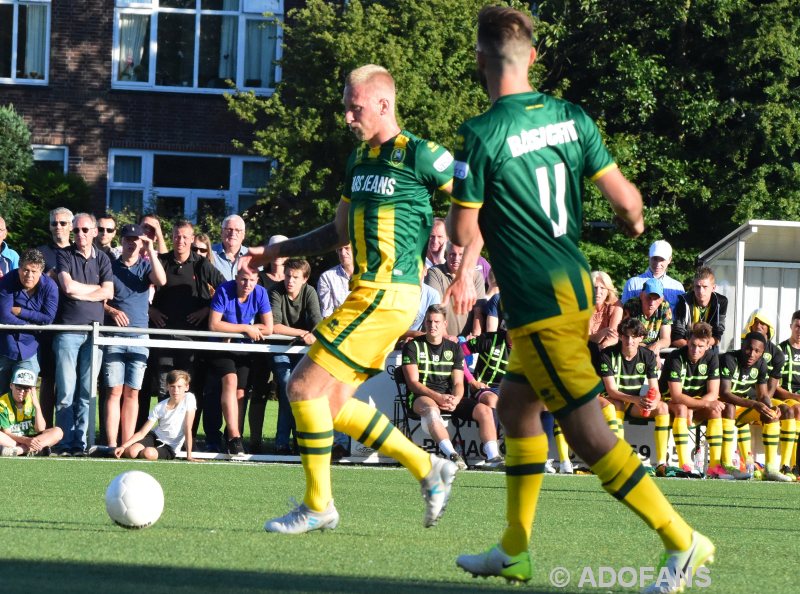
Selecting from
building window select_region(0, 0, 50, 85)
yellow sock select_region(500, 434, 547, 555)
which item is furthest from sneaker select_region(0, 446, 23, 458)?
building window select_region(0, 0, 50, 85)

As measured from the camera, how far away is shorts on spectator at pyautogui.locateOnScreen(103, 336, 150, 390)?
44.2ft

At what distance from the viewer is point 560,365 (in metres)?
5.27

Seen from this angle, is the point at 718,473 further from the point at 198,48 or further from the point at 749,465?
the point at 198,48

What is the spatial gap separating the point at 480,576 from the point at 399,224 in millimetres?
2147

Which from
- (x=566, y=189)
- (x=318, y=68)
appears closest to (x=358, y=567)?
(x=566, y=189)

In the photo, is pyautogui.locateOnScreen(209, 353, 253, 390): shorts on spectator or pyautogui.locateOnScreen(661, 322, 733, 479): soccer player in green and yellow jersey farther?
pyautogui.locateOnScreen(661, 322, 733, 479): soccer player in green and yellow jersey

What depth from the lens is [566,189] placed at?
5.43m

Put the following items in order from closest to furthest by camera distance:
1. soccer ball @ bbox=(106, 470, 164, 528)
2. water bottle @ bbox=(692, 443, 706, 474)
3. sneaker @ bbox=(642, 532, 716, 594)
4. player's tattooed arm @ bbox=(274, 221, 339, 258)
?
sneaker @ bbox=(642, 532, 716, 594) < soccer ball @ bbox=(106, 470, 164, 528) < player's tattooed arm @ bbox=(274, 221, 339, 258) < water bottle @ bbox=(692, 443, 706, 474)

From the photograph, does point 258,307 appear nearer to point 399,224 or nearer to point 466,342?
point 466,342

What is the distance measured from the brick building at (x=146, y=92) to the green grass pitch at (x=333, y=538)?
20.1m

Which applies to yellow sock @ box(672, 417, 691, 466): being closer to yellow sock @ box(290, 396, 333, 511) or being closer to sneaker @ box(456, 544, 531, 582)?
yellow sock @ box(290, 396, 333, 511)

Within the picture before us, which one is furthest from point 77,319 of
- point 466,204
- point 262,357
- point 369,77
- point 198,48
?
point 198,48

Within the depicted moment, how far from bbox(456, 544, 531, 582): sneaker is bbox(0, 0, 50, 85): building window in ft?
90.6

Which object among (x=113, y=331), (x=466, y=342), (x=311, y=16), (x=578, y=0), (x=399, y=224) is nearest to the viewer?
(x=399, y=224)
